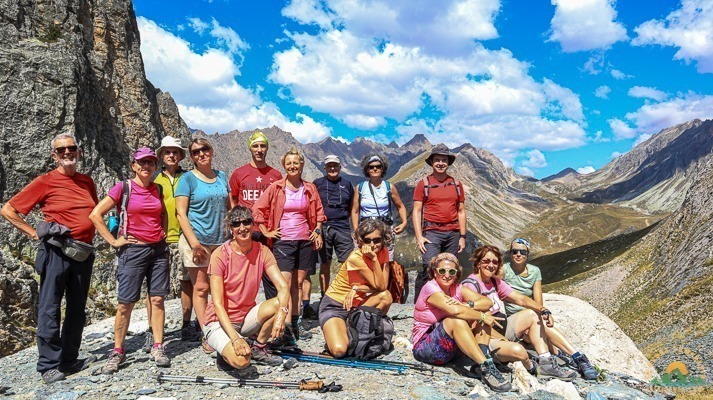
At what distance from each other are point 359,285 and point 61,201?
20.9 feet

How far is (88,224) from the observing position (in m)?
8.70

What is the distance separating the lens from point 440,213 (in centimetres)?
1210

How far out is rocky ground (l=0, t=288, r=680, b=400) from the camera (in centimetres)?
787

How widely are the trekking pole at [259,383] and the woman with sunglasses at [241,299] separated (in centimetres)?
32

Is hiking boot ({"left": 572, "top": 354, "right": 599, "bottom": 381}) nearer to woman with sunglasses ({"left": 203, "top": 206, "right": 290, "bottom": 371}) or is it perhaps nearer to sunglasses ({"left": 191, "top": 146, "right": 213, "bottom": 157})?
woman with sunglasses ({"left": 203, "top": 206, "right": 290, "bottom": 371})

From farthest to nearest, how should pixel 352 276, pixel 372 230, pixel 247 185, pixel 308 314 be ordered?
pixel 308 314 → pixel 247 185 → pixel 352 276 → pixel 372 230

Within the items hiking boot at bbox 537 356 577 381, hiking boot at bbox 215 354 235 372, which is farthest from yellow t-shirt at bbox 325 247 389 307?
hiking boot at bbox 537 356 577 381

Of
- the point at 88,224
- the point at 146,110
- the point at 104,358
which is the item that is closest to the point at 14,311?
the point at 104,358

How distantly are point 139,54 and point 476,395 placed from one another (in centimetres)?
5701

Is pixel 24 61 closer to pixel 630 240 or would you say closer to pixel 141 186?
pixel 141 186

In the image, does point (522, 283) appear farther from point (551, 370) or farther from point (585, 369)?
point (585, 369)

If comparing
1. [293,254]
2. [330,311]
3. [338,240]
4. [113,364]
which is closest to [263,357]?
[330,311]

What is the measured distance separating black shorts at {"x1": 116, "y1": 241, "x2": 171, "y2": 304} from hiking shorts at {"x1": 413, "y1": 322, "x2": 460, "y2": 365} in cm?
575

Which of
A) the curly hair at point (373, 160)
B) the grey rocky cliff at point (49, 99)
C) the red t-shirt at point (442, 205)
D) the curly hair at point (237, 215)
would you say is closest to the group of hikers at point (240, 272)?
the curly hair at point (237, 215)
